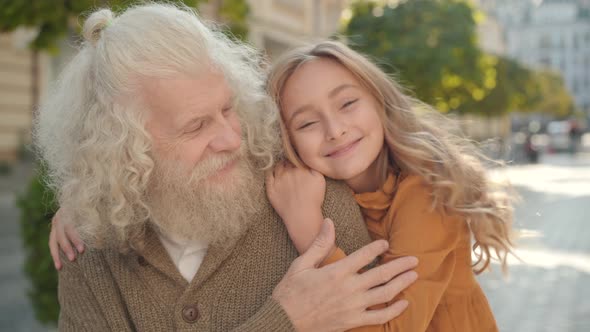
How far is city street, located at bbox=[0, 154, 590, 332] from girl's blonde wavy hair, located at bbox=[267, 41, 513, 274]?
0.39m

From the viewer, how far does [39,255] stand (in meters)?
4.44

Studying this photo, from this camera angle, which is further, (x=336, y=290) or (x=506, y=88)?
(x=506, y=88)

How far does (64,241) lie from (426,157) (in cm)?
135

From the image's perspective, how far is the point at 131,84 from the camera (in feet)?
7.55

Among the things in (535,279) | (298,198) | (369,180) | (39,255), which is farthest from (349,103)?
(535,279)

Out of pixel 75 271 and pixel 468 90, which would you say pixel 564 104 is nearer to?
pixel 468 90

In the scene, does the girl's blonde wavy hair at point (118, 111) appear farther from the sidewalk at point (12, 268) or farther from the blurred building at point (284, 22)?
the blurred building at point (284, 22)

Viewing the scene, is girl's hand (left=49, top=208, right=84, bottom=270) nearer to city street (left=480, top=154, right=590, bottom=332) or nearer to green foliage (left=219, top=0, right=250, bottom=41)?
city street (left=480, top=154, right=590, bottom=332)

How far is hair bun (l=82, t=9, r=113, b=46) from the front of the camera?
2.38 metres

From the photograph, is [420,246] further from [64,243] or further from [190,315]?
[64,243]

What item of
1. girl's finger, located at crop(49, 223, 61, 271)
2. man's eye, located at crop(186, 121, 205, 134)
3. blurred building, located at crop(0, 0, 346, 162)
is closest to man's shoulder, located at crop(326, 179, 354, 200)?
man's eye, located at crop(186, 121, 205, 134)

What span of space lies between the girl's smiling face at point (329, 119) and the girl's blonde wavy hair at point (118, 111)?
246 mm

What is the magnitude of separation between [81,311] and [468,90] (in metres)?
19.9

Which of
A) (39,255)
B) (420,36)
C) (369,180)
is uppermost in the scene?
(369,180)
